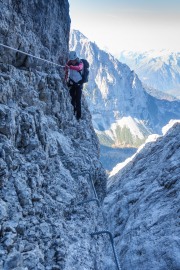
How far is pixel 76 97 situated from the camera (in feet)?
75.2

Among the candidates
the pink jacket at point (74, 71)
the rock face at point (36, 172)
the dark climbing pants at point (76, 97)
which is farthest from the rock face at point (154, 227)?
the dark climbing pants at point (76, 97)

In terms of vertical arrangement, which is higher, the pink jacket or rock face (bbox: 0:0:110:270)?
the pink jacket

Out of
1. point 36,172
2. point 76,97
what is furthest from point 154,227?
point 76,97

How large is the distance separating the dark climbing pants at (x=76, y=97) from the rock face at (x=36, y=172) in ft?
6.32

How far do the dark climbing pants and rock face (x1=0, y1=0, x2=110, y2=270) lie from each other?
1926mm

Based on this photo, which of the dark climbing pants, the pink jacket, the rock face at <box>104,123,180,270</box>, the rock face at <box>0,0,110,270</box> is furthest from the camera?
the dark climbing pants

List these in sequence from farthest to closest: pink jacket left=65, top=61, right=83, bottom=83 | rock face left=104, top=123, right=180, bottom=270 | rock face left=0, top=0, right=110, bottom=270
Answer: pink jacket left=65, top=61, right=83, bottom=83, rock face left=104, top=123, right=180, bottom=270, rock face left=0, top=0, right=110, bottom=270

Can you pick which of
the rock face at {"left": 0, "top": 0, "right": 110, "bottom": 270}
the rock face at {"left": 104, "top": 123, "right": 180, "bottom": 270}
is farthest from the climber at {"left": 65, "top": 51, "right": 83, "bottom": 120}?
the rock face at {"left": 104, "top": 123, "right": 180, "bottom": 270}

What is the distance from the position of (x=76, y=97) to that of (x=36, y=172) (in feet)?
44.1

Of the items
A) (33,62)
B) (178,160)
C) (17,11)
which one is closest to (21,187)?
(178,160)

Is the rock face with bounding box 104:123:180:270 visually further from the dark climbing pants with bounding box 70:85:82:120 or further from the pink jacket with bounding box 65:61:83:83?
the dark climbing pants with bounding box 70:85:82:120

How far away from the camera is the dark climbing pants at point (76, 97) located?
22.1 meters

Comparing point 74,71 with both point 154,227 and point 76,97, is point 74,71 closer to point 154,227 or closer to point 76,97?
point 76,97

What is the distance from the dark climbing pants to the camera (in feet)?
72.5
